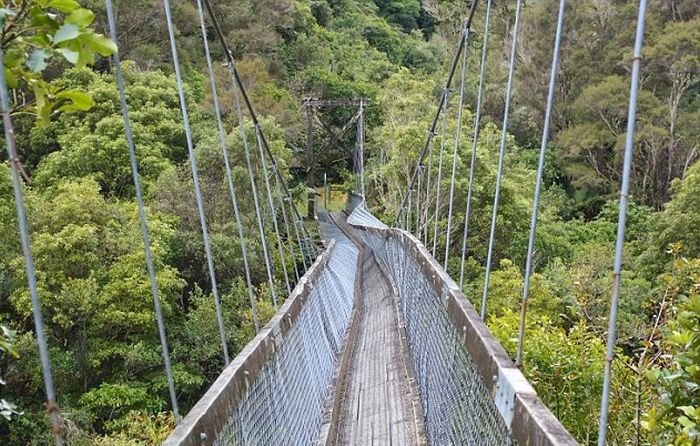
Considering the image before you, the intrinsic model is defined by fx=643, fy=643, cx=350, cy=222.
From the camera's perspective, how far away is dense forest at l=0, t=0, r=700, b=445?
2861mm

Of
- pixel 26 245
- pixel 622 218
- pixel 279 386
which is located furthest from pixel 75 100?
pixel 279 386

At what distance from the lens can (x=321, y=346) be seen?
406cm

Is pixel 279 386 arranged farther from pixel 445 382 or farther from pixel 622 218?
pixel 622 218

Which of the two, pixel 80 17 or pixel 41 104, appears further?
pixel 41 104

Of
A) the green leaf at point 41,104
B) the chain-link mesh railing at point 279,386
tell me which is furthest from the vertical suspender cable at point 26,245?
the chain-link mesh railing at point 279,386

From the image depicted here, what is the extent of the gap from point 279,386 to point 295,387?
391 millimetres

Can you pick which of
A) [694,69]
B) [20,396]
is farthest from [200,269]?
[694,69]

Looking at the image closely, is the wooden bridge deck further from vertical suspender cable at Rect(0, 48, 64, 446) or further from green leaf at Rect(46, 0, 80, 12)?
green leaf at Rect(46, 0, 80, 12)

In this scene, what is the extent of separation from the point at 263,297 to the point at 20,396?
3.82 m

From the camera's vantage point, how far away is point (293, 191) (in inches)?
631

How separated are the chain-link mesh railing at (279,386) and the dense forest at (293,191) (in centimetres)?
59

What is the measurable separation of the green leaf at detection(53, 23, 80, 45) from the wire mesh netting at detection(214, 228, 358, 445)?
1.07 meters

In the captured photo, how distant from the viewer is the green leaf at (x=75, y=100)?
78cm

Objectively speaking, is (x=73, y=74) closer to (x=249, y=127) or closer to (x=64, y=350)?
(x=249, y=127)
